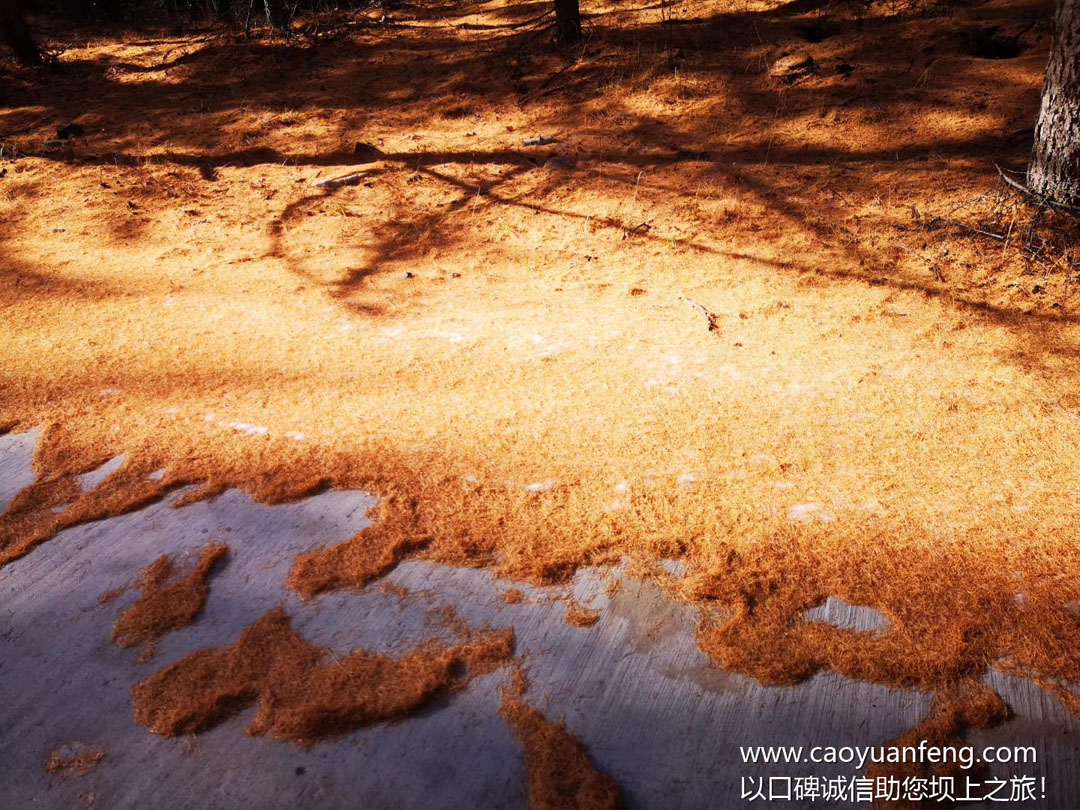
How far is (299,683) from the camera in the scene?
1813 mm

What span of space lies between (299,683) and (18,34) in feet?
35.0

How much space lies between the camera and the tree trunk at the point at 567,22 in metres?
7.39

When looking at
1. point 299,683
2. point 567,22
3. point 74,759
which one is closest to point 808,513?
point 299,683

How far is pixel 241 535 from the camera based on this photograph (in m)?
2.39

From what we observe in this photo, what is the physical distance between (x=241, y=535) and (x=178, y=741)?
80 cm

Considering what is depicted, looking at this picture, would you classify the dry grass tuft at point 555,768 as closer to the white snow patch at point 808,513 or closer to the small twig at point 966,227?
the white snow patch at point 808,513

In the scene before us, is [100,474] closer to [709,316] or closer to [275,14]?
[709,316]

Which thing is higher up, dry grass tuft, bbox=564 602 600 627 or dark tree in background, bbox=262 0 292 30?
dark tree in background, bbox=262 0 292 30

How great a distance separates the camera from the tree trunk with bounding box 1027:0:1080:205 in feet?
12.3

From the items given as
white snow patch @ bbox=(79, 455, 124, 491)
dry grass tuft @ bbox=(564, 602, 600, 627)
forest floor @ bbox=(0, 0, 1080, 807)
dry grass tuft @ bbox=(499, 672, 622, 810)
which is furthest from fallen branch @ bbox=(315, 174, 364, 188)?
dry grass tuft @ bbox=(499, 672, 622, 810)

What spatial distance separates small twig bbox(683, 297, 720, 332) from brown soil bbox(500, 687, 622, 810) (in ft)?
7.79

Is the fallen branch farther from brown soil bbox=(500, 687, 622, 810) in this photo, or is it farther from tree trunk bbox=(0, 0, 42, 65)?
tree trunk bbox=(0, 0, 42, 65)


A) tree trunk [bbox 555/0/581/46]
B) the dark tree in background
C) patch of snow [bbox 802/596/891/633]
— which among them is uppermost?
the dark tree in background

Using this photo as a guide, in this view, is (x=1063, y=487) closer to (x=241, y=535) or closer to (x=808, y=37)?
(x=241, y=535)
